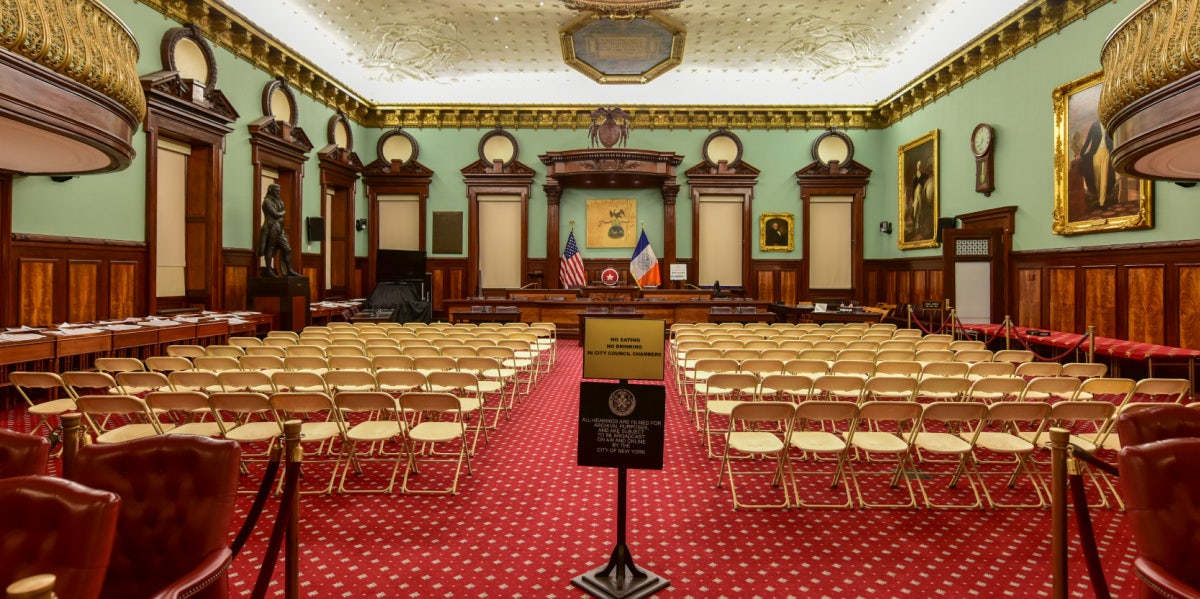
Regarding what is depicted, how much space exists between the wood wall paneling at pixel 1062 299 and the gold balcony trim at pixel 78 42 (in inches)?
545

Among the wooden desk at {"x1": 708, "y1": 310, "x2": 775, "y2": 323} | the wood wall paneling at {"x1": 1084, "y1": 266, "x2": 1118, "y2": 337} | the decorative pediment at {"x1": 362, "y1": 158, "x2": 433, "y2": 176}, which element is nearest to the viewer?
the wood wall paneling at {"x1": 1084, "y1": 266, "x2": 1118, "y2": 337}

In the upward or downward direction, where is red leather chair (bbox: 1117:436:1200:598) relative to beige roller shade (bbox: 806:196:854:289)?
downward

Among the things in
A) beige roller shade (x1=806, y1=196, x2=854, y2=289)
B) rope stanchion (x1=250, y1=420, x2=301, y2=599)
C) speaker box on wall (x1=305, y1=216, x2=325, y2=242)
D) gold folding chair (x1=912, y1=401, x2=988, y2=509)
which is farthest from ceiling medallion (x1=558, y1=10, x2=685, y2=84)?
rope stanchion (x1=250, y1=420, x2=301, y2=599)

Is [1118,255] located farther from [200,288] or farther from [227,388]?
[200,288]

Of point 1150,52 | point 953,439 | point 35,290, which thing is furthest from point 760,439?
point 35,290

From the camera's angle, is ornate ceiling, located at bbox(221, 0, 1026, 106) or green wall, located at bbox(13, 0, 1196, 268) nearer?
green wall, located at bbox(13, 0, 1196, 268)

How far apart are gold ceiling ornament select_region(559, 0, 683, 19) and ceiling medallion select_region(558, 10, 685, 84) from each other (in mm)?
331

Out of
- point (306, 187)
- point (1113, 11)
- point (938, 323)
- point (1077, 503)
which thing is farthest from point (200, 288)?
point (1113, 11)

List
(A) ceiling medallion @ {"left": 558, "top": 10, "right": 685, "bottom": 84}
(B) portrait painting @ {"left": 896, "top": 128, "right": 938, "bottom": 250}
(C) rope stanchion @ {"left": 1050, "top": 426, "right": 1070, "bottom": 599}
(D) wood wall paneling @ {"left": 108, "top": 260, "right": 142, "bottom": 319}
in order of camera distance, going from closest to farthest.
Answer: (C) rope stanchion @ {"left": 1050, "top": 426, "right": 1070, "bottom": 599} < (D) wood wall paneling @ {"left": 108, "top": 260, "right": 142, "bottom": 319} < (A) ceiling medallion @ {"left": 558, "top": 10, "right": 685, "bottom": 84} < (B) portrait painting @ {"left": 896, "top": 128, "right": 938, "bottom": 250}

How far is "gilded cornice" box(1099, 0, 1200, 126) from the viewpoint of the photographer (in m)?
4.67

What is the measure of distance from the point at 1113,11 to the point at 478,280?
49.8ft

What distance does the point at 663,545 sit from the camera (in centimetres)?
351

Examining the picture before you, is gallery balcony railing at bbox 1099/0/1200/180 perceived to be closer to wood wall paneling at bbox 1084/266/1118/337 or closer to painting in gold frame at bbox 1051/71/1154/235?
painting in gold frame at bbox 1051/71/1154/235

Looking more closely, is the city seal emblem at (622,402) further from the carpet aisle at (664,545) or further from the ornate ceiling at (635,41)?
the ornate ceiling at (635,41)
